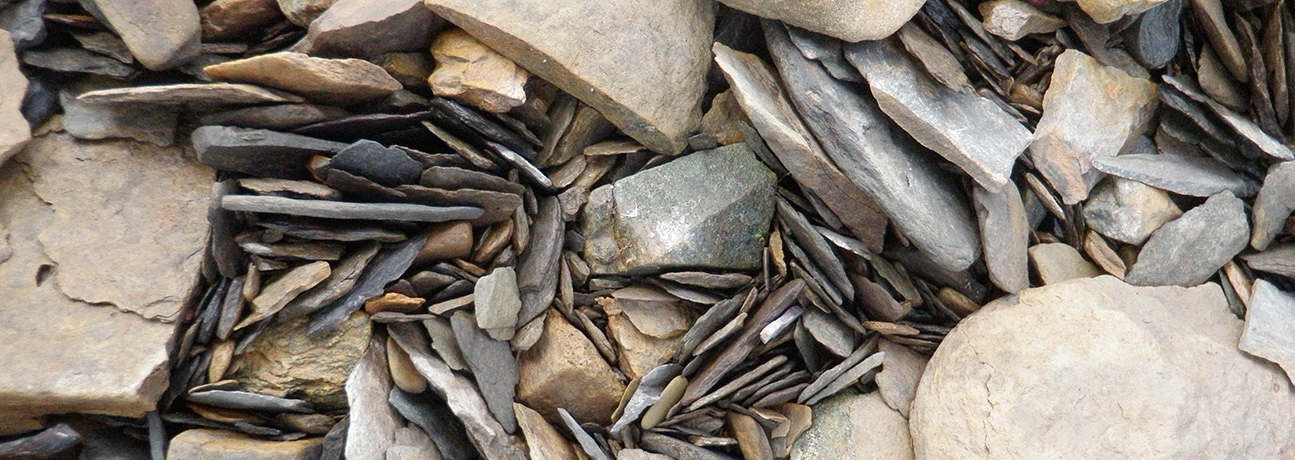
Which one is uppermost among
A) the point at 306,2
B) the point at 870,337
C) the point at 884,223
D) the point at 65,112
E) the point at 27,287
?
the point at 306,2

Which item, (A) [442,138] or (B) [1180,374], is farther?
(A) [442,138]

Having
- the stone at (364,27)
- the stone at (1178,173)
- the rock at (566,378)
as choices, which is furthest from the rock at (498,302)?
the stone at (1178,173)

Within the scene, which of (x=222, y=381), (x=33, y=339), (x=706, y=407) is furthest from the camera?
(x=706, y=407)

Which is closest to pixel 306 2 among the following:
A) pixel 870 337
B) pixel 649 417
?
pixel 649 417

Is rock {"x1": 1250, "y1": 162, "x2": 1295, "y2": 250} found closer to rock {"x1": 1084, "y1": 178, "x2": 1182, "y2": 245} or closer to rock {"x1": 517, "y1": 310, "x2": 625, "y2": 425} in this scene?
rock {"x1": 1084, "y1": 178, "x2": 1182, "y2": 245}

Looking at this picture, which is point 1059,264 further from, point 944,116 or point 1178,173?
point 944,116

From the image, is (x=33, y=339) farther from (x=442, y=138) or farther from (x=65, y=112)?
(x=442, y=138)

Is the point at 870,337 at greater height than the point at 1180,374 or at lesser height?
lesser
